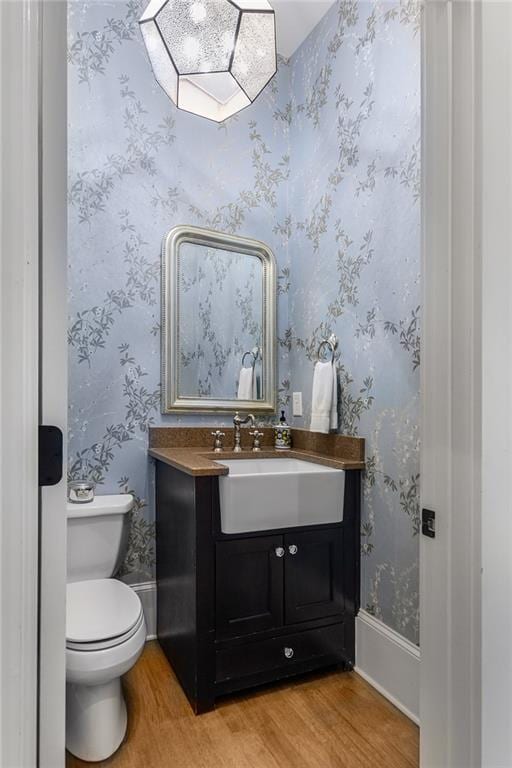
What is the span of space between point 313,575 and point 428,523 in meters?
1.11

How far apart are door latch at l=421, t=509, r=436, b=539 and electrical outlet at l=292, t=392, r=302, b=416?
1.55 metres

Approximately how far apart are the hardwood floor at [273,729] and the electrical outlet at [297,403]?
120 cm

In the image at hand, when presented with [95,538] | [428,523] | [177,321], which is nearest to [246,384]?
[177,321]

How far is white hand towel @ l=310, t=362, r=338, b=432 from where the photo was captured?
2018 millimetres

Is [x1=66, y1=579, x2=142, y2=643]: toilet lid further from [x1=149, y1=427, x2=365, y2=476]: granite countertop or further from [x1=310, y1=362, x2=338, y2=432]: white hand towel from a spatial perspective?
[x1=310, y1=362, x2=338, y2=432]: white hand towel

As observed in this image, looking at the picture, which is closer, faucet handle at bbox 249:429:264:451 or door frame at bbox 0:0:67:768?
door frame at bbox 0:0:67:768

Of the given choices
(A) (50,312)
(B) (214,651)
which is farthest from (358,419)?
(A) (50,312)

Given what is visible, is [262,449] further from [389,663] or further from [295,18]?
[295,18]

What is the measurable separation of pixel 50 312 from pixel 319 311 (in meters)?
1.73

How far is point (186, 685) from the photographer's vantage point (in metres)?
1.69

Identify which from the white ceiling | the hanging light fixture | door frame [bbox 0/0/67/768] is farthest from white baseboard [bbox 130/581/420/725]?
the white ceiling

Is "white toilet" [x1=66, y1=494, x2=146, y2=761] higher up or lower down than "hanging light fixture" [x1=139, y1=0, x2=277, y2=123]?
lower down

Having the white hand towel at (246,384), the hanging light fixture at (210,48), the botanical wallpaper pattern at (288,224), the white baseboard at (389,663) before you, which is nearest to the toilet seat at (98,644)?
the botanical wallpaper pattern at (288,224)

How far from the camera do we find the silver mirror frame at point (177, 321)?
2201mm
